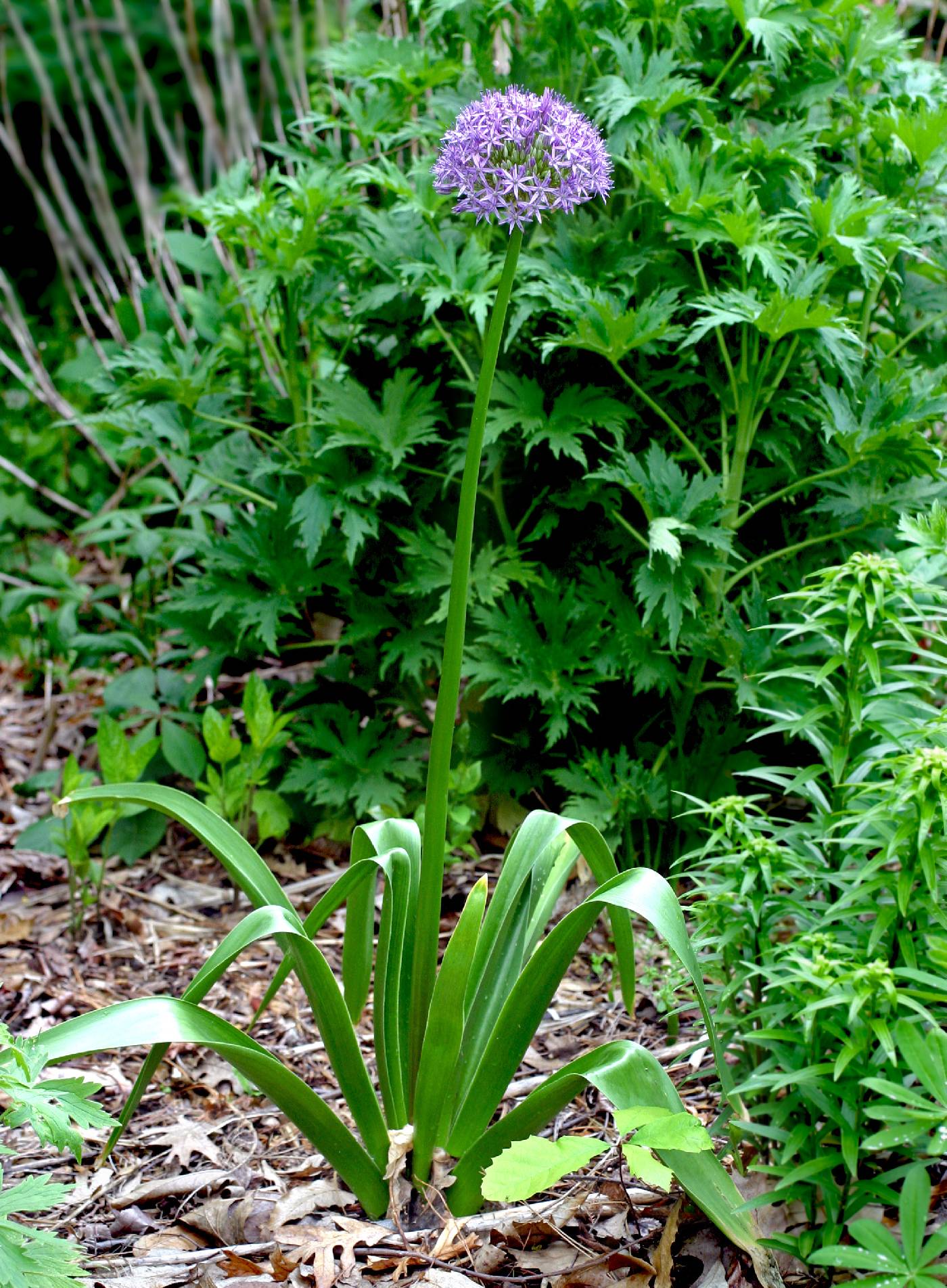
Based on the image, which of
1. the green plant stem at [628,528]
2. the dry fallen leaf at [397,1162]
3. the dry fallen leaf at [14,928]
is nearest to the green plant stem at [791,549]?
the green plant stem at [628,528]

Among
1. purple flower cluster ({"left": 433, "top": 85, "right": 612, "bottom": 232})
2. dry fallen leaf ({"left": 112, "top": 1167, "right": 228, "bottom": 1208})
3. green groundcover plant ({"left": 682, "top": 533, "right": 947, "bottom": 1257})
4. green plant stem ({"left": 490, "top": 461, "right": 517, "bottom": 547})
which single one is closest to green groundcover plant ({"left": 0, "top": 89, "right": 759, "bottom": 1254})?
purple flower cluster ({"left": 433, "top": 85, "right": 612, "bottom": 232})

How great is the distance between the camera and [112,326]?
3.93 metres

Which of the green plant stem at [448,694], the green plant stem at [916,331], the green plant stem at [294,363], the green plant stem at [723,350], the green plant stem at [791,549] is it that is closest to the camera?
the green plant stem at [448,694]

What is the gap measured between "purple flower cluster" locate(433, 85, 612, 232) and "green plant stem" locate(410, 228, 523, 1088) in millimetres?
53

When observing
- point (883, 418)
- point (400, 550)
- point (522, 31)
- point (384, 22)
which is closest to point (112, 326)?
point (384, 22)

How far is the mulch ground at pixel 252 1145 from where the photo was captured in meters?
1.47

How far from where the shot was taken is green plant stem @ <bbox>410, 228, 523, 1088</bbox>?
54.7 inches

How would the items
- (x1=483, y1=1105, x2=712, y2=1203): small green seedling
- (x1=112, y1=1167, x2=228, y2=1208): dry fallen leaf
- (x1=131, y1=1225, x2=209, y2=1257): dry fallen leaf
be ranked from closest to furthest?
(x1=483, y1=1105, x2=712, y2=1203): small green seedling → (x1=131, y1=1225, x2=209, y2=1257): dry fallen leaf → (x1=112, y1=1167, x2=228, y2=1208): dry fallen leaf

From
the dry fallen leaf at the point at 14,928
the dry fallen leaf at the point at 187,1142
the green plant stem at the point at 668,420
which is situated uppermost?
the green plant stem at the point at 668,420

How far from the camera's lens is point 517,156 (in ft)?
4.30

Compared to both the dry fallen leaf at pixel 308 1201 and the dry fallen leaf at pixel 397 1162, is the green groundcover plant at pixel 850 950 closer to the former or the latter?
the dry fallen leaf at pixel 397 1162

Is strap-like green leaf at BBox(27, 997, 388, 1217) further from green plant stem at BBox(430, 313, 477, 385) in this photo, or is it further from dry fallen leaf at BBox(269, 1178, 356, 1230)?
green plant stem at BBox(430, 313, 477, 385)

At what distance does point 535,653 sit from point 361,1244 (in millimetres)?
1205

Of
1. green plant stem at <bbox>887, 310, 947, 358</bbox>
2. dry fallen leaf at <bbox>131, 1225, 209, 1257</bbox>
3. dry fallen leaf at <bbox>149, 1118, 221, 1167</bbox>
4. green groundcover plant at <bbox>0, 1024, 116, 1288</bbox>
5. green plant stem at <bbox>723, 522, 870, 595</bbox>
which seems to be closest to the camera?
green groundcover plant at <bbox>0, 1024, 116, 1288</bbox>
